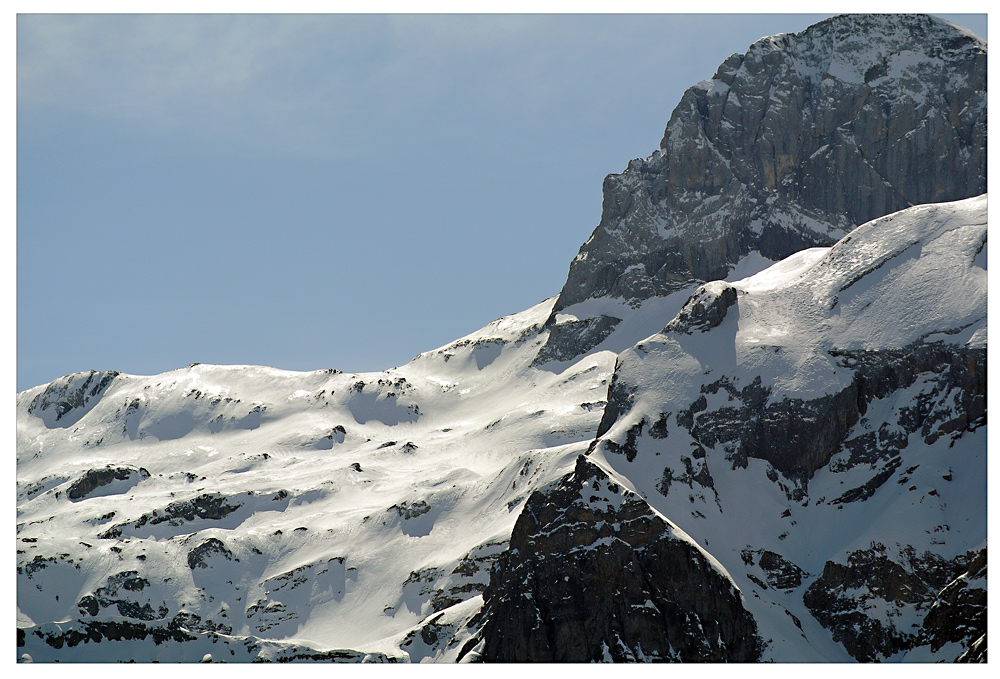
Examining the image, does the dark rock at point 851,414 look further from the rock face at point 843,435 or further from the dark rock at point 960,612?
the dark rock at point 960,612

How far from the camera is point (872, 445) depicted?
120375 millimetres

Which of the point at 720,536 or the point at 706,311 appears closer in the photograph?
the point at 720,536

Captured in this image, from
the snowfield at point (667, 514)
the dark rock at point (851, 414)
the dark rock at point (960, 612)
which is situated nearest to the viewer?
the dark rock at point (960, 612)

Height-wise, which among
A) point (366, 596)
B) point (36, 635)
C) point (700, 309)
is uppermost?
point (700, 309)

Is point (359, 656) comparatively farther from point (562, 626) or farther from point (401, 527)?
point (401, 527)

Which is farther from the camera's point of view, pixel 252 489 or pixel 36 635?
pixel 252 489

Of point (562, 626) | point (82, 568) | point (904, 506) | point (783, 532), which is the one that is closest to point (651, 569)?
point (562, 626)

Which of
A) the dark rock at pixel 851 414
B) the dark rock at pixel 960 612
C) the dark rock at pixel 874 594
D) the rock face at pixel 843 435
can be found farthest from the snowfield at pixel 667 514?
the dark rock at pixel 960 612

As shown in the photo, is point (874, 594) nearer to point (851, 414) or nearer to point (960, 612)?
point (960, 612)

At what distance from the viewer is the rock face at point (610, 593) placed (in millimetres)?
102875

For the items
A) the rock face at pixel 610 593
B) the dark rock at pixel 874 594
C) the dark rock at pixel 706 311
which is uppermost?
the dark rock at pixel 706 311

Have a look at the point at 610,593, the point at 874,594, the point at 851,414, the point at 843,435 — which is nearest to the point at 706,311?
the point at 851,414

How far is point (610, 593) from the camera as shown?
347 ft

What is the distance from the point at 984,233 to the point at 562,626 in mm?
69844
